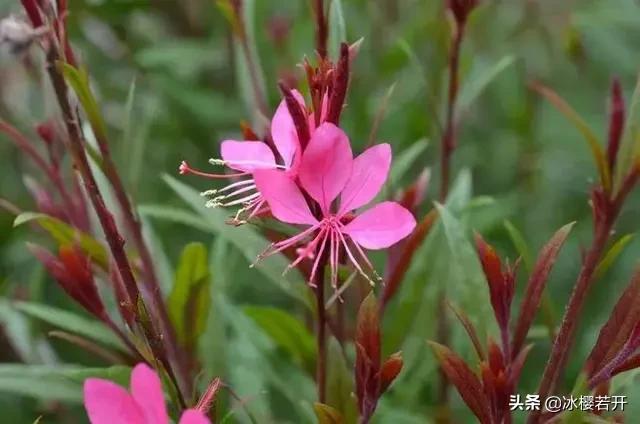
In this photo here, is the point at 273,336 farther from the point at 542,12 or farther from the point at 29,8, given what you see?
the point at 542,12

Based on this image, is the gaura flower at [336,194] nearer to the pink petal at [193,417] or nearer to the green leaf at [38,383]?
the pink petal at [193,417]

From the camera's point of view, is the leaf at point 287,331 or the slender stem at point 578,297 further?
the leaf at point 287,331

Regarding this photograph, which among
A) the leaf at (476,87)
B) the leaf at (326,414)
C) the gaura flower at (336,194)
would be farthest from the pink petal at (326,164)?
the leaf at (476,87)

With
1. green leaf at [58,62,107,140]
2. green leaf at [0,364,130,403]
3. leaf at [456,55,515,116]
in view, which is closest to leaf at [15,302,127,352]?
green leaf at [0,364,130,403]

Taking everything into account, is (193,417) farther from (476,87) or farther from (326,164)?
(476,87)

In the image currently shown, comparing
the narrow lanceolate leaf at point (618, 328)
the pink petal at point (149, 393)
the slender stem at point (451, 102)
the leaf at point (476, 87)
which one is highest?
the leaf at point (476, 87)

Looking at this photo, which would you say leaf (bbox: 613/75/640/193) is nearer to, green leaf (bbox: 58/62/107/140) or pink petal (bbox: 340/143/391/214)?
pink petal (bbox: 340/143/391/214)

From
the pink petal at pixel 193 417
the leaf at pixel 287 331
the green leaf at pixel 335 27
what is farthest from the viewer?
the leaf at pixel 287 331

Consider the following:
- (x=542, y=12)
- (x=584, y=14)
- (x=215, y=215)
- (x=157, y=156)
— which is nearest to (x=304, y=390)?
(x=215, y=215)

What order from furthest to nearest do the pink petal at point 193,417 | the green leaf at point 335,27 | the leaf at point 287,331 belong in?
the leaf at point 287,331 < the green leaf at point 335,27 < the pink petal at point 193,417
